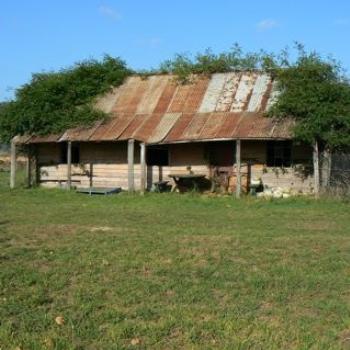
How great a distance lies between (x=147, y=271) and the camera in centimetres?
819

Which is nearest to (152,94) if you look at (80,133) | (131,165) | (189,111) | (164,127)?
(189,111)

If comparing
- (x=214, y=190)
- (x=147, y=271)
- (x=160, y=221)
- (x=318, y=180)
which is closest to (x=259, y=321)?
(x=147, y=271)

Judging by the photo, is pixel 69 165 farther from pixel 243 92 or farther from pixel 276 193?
pixel 276 193

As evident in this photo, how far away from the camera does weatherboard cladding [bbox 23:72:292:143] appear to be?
72.8 ft

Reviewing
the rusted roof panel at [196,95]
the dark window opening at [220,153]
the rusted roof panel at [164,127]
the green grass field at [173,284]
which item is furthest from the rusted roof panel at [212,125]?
the green grass field at [173,284]

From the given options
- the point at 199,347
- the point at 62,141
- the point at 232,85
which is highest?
the point at 232,85

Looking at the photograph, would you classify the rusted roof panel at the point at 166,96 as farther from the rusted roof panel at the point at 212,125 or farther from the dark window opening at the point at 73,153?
the dark window opening at the point at 73,153

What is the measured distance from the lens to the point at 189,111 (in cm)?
2414

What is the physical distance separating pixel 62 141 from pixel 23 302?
1824cm

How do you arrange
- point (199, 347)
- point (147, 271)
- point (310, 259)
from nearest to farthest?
point (199, 347) < point (147, 271) < point (310, 259)

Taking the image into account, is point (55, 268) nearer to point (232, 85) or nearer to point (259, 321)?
point (259, 321)

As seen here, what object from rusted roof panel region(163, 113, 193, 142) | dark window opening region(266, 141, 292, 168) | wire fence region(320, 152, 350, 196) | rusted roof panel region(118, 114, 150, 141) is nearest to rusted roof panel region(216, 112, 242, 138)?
rusted roof panel region(163, 113, 193, 142)

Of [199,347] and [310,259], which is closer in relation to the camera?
[199,347]

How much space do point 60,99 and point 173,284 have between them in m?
19.6
